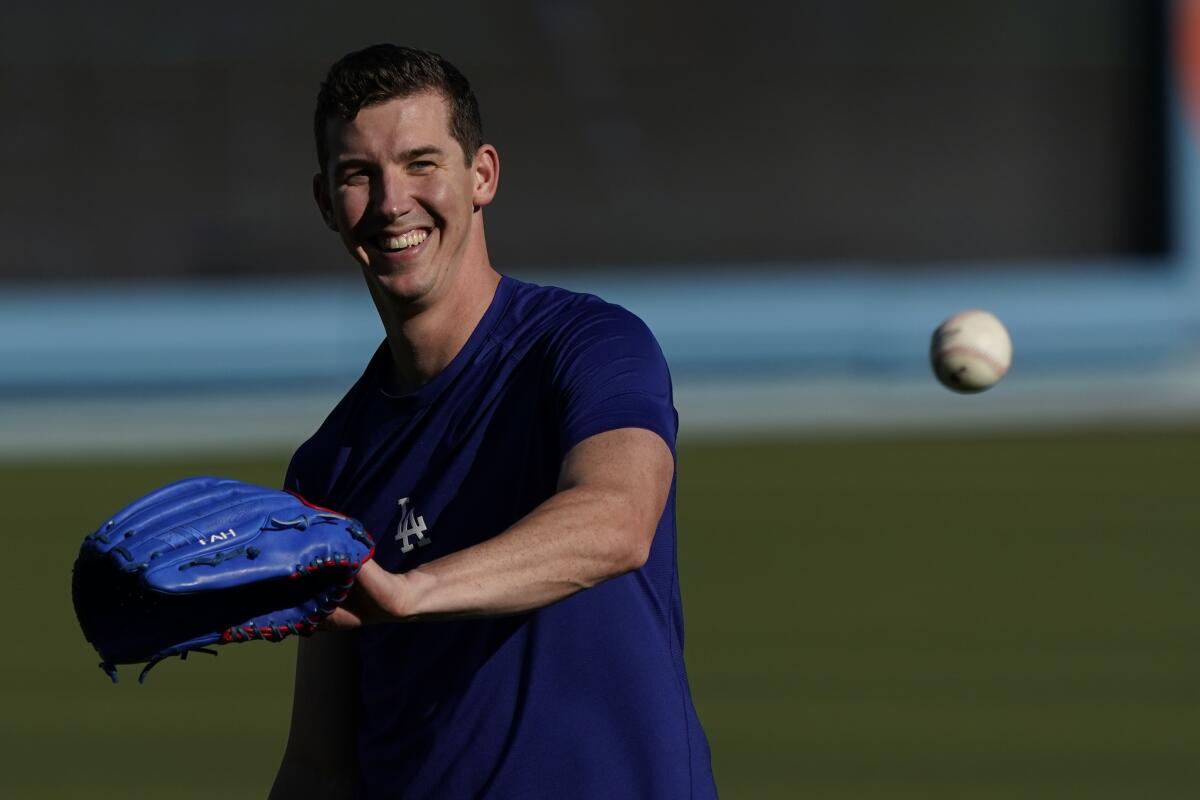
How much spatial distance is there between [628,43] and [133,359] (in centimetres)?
603

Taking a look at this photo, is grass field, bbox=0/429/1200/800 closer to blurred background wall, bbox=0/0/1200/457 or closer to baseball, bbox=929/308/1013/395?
baseball, bbox=929/308/1013/395

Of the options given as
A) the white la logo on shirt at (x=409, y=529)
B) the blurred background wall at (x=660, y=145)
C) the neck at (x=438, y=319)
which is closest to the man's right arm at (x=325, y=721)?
the white la logo on shirt at (x=409, y=529)

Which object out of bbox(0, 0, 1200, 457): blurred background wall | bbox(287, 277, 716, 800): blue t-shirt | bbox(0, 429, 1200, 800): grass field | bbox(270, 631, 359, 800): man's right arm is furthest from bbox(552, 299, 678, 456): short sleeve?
bbox(0, 0, 1200, 457): blurred background wall

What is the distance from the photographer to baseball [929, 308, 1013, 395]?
7.29 metres

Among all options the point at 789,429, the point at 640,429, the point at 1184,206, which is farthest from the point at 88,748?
the point at 1184,206

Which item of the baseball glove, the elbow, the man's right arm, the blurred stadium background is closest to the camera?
the baseball glove

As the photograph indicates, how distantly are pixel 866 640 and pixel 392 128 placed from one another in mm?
6725

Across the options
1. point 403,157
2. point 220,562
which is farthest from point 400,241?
point 220,562

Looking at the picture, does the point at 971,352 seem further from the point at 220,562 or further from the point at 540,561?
the point at 220,562

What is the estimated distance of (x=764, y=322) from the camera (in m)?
17.5

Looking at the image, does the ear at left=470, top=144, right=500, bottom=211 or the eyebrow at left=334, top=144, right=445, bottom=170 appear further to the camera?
the ear at left=470, top=144, right=500, bottom=211

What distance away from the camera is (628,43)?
1995 cm

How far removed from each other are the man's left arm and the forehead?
677 millimetres

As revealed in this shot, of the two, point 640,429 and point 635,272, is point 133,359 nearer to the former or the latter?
point 635,272
